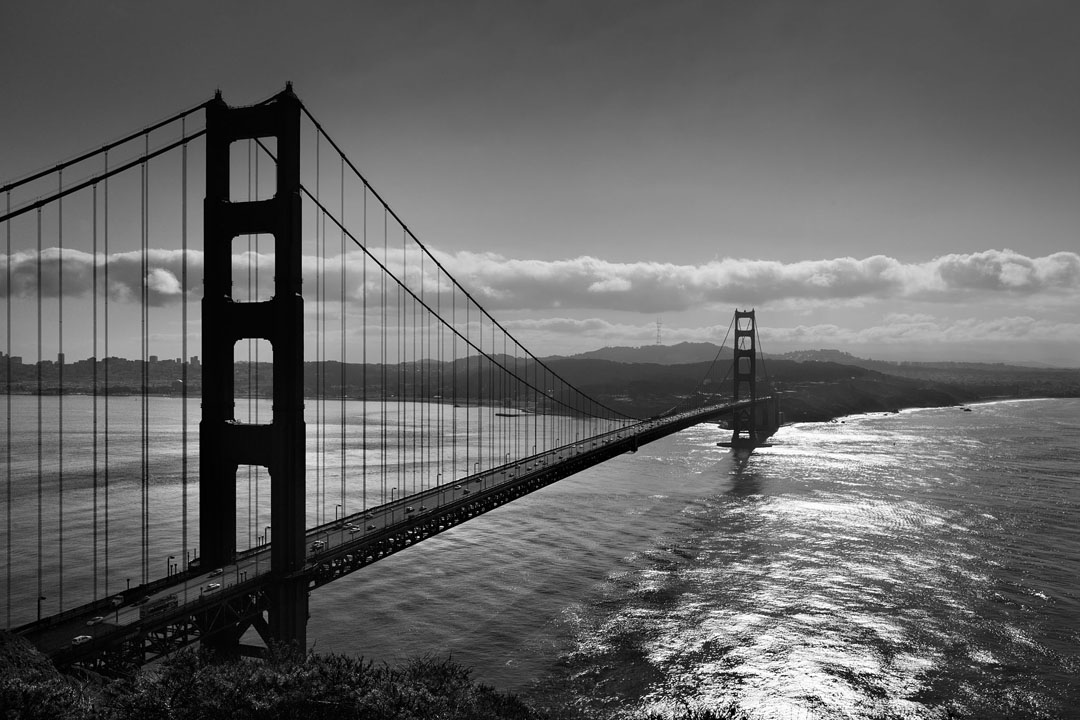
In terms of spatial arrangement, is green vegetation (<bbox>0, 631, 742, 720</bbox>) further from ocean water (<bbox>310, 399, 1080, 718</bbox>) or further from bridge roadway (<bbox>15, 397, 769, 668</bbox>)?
ocean water (<bbox>310, 399, 1080, 718</bbox>)

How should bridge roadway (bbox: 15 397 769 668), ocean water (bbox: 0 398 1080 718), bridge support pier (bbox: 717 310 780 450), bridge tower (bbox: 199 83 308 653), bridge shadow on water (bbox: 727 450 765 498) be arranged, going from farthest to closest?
bridge support pier (bbox: 717 310 780 450)
bridge shadow on water (bbox: 727 450 765 498)
ocean water (bbox: 0 398 1080 718)
bridge tower (bbox: 199 83 308 653)
bridge roadway (bbox: 15 397 769 668)

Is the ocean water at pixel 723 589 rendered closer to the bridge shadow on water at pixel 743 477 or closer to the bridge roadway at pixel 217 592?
the bridge shadow on water at pixel 743 477

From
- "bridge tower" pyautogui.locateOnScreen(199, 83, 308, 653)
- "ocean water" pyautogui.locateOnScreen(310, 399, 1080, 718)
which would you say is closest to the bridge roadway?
"bridge tower" pyautogui.locateOnScreen(199, 83, 308, 653)

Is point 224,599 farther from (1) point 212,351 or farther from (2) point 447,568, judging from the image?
(2) point 447,568

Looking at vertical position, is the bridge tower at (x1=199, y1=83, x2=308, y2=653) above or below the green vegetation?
above

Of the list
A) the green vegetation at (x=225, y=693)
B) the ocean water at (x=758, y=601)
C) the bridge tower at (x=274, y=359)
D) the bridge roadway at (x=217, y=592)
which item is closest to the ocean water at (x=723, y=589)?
the ocean water at (x=758, y=601)

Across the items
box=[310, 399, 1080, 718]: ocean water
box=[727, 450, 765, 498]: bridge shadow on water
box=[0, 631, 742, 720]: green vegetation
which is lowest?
Result: box=[727, 450, 765, 498]: bridge shadow on water

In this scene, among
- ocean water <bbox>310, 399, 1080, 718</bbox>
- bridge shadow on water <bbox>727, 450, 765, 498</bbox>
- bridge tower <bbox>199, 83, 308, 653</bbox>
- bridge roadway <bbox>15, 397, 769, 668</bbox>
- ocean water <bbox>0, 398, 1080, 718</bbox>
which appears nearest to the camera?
bridge roadway <bbox>15, 397, 769, 668</bbox>
